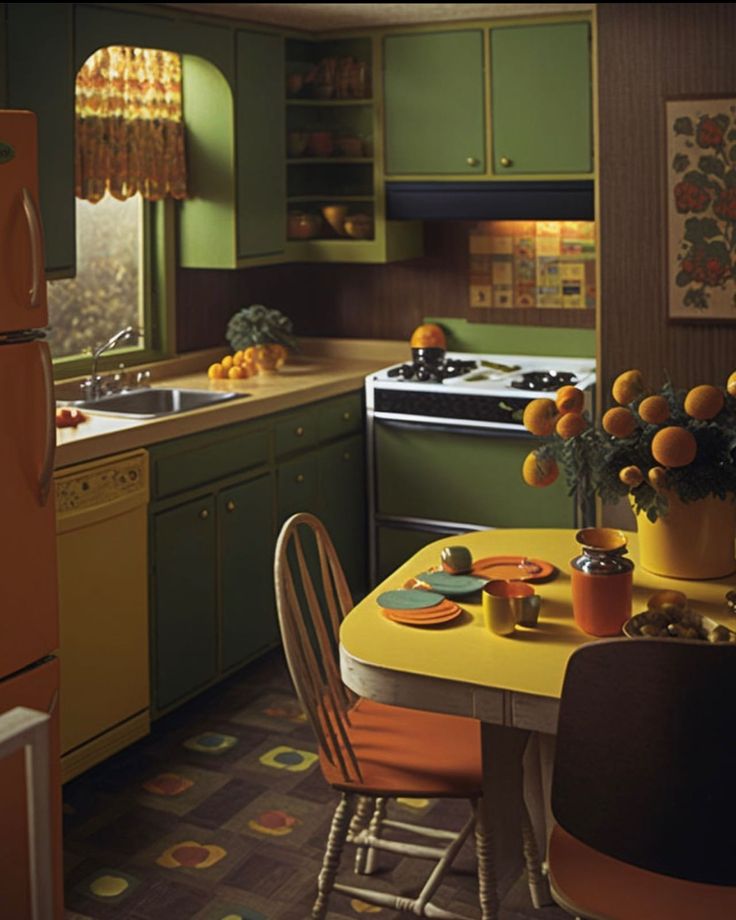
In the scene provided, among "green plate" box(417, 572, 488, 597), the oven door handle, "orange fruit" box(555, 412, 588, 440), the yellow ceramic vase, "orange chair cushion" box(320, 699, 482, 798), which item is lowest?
"orange chair cushion" box(320, 699, 482, 798)

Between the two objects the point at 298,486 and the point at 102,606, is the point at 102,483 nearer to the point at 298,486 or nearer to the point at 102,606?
the point at 102,606

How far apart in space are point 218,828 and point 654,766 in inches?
67.8

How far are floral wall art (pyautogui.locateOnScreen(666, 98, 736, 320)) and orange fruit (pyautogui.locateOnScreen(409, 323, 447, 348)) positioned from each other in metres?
1.39

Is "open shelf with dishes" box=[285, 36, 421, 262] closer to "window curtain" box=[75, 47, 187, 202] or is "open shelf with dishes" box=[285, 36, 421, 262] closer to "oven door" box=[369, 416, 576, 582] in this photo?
"window curtain" box=[75, 47, 187, 202]

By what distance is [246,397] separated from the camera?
4508 mm

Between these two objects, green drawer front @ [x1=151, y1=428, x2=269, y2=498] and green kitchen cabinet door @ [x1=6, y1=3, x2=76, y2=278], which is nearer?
green kitchen cabinet door @ [x1=6, y1=3, x2=76, y2=278]

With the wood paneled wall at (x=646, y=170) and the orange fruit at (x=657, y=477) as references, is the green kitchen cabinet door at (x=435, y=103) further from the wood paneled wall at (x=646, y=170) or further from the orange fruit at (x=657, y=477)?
the orange fruit at (x=657, y=477)

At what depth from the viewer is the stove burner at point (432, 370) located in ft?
16.4

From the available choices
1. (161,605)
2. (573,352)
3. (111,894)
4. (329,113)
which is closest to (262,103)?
(329,113)

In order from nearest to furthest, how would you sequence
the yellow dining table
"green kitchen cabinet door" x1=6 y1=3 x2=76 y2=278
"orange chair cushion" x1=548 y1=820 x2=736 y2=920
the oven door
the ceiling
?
"orange chair cushion" x1=548 y1=820 x2=736 y2=920, the yellow dining table, "green kitchen cabinet door" x1=6 y1=3 x2=76 y2=278, the ceiling, the oven door

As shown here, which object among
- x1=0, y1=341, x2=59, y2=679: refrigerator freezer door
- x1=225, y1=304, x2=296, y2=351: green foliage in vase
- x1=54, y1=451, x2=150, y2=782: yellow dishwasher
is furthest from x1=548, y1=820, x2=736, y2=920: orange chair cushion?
x1=225, y1=304, x2=296, y2=351: green foliage in vase

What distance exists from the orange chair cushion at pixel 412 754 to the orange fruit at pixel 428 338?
2665 mm

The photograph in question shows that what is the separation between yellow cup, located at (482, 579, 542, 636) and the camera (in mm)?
2568

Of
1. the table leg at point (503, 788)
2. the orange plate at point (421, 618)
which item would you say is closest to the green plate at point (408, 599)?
the orange plate at point (421, 618)
